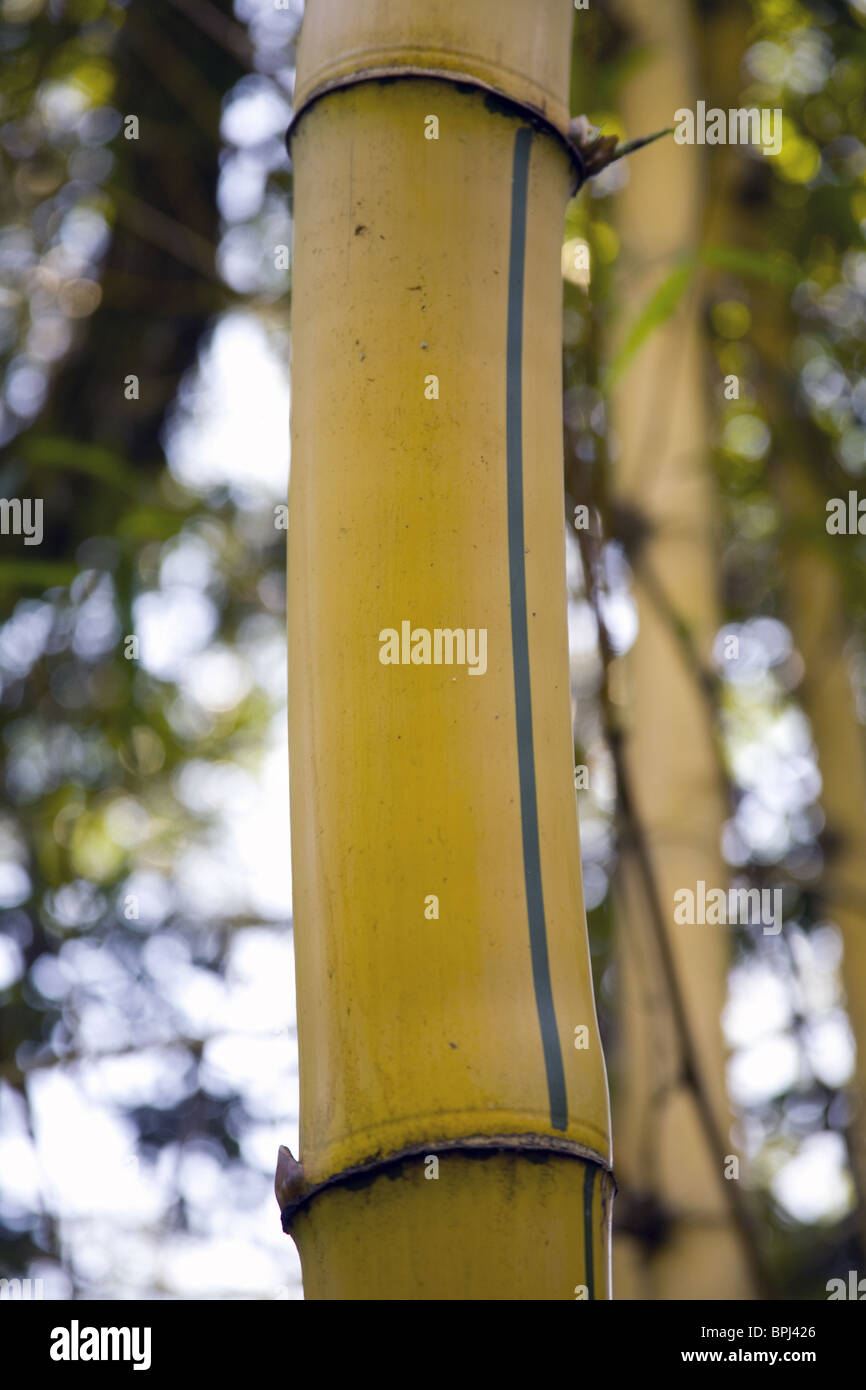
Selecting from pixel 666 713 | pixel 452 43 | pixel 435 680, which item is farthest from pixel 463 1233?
pixel 666 713

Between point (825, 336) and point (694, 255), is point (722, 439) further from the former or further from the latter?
point (694, 255)

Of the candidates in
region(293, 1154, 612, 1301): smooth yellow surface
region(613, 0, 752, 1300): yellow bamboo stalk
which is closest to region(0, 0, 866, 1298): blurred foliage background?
region(613, 0, 752, 1300): yellow bamboo stalk

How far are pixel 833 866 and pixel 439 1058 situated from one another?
111cm

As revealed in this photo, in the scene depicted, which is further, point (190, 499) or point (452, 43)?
point (190, 499)

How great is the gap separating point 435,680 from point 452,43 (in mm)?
185

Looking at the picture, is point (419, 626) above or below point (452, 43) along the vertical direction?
below

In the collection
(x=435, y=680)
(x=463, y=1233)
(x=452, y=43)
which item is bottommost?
(x=463, y=1233)

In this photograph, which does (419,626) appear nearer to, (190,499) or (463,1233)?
(463,1233)

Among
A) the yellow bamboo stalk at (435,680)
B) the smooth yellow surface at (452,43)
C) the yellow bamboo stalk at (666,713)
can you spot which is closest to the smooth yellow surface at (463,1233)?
the yellow bamboo stalk at (435,680)

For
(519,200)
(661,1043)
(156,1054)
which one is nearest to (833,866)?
(661,1043)

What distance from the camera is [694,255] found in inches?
28.6

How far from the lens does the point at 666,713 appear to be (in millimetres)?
1144

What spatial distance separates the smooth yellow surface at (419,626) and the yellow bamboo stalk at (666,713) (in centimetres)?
60

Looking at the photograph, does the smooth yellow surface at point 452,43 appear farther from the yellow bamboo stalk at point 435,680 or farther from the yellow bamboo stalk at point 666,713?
the yellow bamboo stalk at point 666,713
